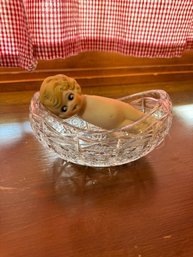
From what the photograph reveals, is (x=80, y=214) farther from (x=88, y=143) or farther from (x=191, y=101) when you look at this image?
(x=191, y=101)

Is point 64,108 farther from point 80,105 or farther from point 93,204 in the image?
point 93,204

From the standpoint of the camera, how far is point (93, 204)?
1.36ft

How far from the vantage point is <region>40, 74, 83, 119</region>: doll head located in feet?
1.31

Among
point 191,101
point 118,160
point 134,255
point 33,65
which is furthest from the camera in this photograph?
point 191,101

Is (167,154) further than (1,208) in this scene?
Yes

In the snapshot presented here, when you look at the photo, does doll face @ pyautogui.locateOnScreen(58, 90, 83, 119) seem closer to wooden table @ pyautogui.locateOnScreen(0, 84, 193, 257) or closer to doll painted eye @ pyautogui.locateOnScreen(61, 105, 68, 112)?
doll painted eye @ pyautogui.locateOnScreen(61, 105, 68, 112)

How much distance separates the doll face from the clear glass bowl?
0.8 inches

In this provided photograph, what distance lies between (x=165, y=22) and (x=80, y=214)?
413mm

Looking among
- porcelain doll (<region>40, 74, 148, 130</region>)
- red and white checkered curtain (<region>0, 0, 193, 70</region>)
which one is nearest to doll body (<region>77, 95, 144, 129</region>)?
porcelain doll (<region>40, 74, 148, 130</region>)

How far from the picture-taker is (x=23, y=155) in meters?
0.50

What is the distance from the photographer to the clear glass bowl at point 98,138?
43 cm

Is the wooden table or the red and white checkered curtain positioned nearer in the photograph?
the wooden table

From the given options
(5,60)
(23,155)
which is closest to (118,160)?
(23,155)

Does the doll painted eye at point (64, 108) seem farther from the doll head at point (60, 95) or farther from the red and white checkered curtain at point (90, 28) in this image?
the red and white checkered curtain at point (90, 28)
